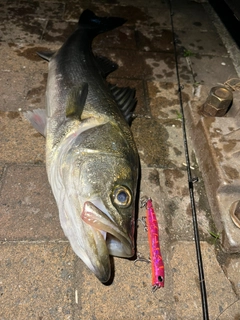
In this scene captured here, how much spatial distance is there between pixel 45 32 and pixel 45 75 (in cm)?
122

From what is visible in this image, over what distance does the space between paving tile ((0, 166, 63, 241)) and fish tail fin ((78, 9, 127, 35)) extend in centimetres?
268

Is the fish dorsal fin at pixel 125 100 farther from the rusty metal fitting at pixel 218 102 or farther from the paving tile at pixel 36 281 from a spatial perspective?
the paving tile at pixel 36 281

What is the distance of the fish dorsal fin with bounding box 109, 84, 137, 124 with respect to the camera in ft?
9.54

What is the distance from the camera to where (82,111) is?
258 centimetres

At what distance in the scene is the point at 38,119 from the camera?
3.02 metres

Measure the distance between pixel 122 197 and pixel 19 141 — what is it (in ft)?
5.41

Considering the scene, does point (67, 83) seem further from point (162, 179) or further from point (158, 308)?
point (158, 308)

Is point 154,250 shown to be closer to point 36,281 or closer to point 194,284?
point 194,284

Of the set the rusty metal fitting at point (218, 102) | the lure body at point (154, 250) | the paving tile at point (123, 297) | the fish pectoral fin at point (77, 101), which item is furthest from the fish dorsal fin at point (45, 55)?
the paving tile at point (123, 297)

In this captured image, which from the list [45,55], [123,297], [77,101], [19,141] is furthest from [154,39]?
[123,297]

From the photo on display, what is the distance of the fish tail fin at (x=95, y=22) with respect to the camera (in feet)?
14.2

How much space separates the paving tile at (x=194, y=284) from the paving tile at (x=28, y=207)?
106 cm

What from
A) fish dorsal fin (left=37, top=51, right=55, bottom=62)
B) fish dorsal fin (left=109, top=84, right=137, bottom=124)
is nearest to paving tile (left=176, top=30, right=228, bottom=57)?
fish dorsal fin (left=109, top=84, right=137, bottom=124)

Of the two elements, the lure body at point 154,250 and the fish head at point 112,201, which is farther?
the lure body at point 154,250
